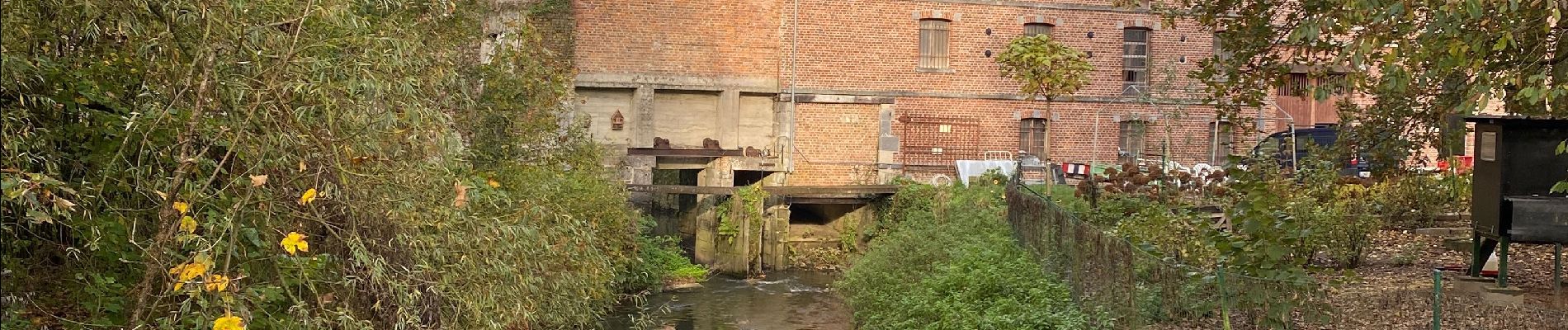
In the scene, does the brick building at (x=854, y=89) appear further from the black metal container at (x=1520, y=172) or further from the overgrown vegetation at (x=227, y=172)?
the overgrown vegetation at (x=227, y=172)

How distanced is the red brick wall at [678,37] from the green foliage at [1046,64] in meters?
4.92

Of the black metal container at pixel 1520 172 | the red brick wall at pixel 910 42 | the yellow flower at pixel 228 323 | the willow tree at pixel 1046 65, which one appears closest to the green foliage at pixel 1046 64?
the willow tree at pixel 1046 65

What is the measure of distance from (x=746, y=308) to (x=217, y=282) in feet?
49.5

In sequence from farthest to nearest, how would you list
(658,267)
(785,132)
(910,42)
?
(910,42) < (785,132) < (658,267)

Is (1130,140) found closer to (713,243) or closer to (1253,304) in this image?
(713,243)

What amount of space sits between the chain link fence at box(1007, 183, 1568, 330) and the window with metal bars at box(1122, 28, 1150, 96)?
1872 cm

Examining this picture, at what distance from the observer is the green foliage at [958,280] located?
1107 cm

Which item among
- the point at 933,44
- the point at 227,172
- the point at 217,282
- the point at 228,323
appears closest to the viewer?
the point at 228,323

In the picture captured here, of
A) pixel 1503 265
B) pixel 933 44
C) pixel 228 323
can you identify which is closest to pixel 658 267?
pixel 933 44

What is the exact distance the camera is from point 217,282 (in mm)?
4969

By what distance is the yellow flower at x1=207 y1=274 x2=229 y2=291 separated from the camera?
4.93 m

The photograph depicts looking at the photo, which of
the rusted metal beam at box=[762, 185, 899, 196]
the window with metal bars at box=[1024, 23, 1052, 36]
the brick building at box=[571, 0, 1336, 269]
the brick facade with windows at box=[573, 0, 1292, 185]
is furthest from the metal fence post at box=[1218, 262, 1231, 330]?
the window with metal bars at box=[1024, 23, 1052, 36]

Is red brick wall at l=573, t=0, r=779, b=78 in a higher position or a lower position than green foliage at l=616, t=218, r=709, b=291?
higher

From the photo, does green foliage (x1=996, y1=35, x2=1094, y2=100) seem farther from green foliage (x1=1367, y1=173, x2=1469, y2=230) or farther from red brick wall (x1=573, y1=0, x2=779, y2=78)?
green foliage (x1=1367, y1=173, x2=1469, y2=230)
